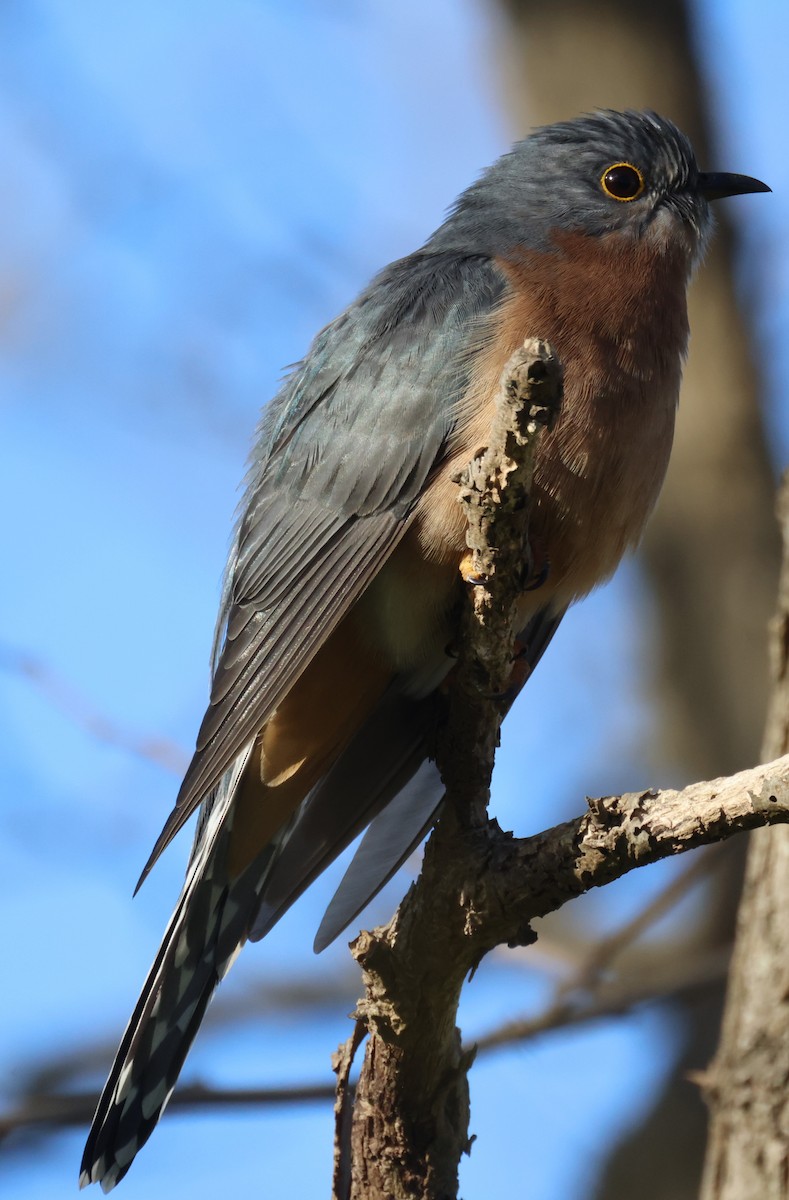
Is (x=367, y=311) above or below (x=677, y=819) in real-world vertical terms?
above

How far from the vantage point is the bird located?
17.1 ft

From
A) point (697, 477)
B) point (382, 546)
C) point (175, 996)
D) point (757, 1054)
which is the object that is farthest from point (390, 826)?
point (697, 477)

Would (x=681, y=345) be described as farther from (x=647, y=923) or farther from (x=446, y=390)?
(x=647, y=923)

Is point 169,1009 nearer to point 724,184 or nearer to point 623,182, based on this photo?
point 623,182

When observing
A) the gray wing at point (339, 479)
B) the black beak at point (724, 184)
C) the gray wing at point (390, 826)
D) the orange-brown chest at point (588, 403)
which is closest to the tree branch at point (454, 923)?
the orange-brown chest at point (588, 403)

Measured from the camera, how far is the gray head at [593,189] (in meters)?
6.09

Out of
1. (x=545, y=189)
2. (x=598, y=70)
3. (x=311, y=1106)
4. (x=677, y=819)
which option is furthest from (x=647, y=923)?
(x=598, y=70)

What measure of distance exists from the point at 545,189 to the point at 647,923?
11.2ft

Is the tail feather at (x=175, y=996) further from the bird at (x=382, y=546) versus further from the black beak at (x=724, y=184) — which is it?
Answer: the black beak at (x=724, y=184)

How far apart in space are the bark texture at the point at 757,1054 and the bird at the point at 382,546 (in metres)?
1.31

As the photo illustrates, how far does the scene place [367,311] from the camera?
5.93 metres

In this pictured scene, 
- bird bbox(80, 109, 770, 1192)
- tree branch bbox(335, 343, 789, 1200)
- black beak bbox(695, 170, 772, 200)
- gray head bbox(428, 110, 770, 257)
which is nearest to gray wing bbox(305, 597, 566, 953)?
bird bbox(80, 109, 770, 1192)

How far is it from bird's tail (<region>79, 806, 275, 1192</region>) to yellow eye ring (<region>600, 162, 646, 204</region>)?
341cm

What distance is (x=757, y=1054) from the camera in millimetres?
5012
